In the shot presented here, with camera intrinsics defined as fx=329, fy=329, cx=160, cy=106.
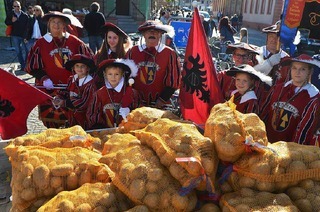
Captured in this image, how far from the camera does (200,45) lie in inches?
138

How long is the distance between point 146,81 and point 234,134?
2.29 m

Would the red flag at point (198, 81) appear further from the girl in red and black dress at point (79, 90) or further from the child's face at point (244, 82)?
the girl in red and black dress at point (79, 90)

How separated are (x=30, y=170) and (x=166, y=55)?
249cm

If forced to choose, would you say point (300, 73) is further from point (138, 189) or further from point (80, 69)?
point (80, 69)

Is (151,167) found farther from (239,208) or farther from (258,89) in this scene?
(258,89)

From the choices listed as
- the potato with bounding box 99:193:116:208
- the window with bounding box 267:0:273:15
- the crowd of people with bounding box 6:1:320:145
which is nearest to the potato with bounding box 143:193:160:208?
the potato with bounding box 99:193:116:208

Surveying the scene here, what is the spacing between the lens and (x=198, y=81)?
11.5 ft

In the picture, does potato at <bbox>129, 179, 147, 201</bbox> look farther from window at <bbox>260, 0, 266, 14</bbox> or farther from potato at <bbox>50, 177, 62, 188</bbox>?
window at <bbox>260, 0, 266, 14</bbox>

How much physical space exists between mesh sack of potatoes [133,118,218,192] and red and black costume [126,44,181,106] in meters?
1.89

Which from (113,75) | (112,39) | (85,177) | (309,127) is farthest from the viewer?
(112,39)

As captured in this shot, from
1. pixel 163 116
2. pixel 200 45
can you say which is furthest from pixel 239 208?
pixel 200 45

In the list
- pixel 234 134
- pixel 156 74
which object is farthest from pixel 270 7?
pixel 234 134

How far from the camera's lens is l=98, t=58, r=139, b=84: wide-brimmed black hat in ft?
12.0

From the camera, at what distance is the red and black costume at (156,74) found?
421cm
